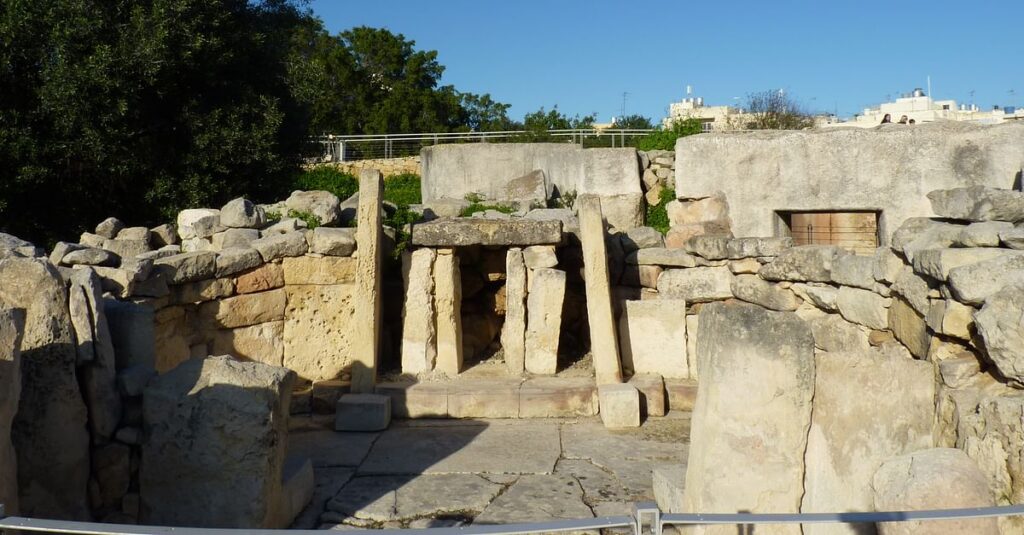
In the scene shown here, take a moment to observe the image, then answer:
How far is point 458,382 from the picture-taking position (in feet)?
24.6

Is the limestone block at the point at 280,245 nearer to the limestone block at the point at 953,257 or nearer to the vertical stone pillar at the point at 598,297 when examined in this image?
the vertical stone pillar at the point at 598,297

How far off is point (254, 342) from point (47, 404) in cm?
336

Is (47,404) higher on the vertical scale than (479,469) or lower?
higher

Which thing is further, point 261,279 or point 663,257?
point 663,257

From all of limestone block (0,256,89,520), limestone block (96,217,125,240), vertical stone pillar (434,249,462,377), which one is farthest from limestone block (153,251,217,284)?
limestone block (0,256,89,520)

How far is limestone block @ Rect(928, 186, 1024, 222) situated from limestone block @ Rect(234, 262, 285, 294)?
5131 millimetres

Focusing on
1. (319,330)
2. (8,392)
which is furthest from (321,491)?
(319,330)

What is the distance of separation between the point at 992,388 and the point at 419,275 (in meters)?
4.87

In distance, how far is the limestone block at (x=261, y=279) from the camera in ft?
24.4

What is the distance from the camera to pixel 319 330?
25.7ft

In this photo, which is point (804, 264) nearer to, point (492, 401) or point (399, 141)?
point (492, 401)

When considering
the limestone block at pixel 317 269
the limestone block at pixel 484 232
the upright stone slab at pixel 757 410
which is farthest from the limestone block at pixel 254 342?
the upright stone slab at pixel 757 410

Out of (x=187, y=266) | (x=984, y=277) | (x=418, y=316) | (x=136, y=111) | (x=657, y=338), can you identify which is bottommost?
(x=657, y=338)

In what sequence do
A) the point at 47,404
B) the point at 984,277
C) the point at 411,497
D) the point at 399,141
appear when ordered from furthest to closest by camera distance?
the point at 399,141 → the point at 411,497 → the point at 47,404 → the point at 984,277
